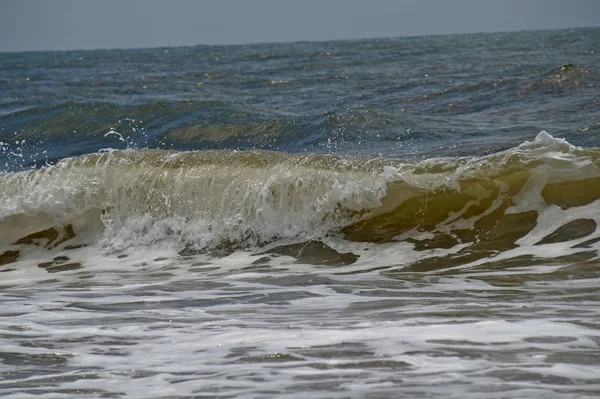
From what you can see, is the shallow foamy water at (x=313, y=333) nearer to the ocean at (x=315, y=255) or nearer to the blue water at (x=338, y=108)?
the ocean at (x=315, y=255)

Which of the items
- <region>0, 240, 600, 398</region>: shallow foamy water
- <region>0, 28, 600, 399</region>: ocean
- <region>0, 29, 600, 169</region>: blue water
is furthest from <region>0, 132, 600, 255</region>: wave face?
<region>0, 29, 600, 169</region>: blue water

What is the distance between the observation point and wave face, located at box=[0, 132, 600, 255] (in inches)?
255

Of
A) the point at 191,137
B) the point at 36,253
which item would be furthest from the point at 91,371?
the point at 191,137

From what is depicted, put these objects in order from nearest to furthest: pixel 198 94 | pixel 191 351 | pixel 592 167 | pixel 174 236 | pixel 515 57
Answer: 1. pixel 191 351
2. pixel 592 167
3. pixel 174 236
4. pixel 198 94
5. pixel 515 57

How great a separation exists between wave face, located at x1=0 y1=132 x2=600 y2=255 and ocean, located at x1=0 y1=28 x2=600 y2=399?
2 centimetres

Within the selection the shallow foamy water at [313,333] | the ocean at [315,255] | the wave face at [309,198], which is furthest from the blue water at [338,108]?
the shallow foamy water at [313,333]

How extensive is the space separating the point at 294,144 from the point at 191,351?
24.4 ft

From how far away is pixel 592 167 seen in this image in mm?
6566

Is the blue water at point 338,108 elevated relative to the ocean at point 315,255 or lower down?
elevated

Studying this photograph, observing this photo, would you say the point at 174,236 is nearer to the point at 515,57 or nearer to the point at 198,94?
the point at 198,94

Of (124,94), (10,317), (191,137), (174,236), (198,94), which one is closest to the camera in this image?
(10,317)

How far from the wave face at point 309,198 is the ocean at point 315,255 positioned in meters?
0.02

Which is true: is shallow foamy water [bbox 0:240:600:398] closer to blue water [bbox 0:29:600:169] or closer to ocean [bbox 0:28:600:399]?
ocean [bbox 0:28:600:399]

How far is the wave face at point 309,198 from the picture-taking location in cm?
646
